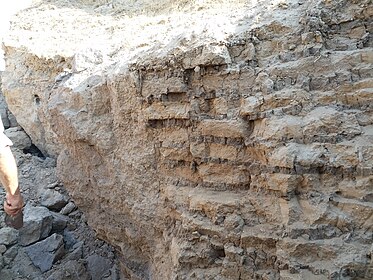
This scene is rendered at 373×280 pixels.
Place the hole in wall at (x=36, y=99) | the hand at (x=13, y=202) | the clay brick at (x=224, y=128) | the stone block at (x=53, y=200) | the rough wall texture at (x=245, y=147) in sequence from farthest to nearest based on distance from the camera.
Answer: the hole in wall at (x=36, y=99)
the stone block at (x=53, y=200)
the hand at (x=13, y=202)
the clay brick at (x=224, y=128)
the rough wall texture at (x=245, y=147)

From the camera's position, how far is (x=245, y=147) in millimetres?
2236

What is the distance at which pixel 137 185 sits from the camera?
2691mm

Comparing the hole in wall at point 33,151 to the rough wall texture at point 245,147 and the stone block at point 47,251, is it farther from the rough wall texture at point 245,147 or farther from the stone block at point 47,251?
the rough wall texture at point 245,147

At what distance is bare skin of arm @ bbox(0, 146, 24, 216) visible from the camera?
2734mm

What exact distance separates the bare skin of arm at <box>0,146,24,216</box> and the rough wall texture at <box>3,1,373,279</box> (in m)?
0.44

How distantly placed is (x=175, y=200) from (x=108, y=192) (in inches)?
24.7

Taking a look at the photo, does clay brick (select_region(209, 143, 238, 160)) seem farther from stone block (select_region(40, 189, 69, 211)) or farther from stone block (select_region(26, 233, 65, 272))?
stone block (select_region(40, 189, 69, 211))

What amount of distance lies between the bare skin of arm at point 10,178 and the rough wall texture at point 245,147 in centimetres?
44

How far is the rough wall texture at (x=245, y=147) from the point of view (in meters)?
1.94

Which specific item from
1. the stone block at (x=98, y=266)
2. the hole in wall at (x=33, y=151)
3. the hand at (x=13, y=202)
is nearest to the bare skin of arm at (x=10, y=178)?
the hand at (x=13, y=202)

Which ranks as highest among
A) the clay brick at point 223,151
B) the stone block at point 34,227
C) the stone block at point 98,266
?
the clay brick at point 223,151

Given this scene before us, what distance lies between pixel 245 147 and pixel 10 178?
160 cm

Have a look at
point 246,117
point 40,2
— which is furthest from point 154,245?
point 40,2

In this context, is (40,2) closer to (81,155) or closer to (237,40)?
(81,155)
